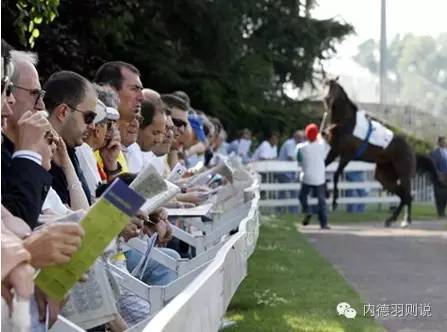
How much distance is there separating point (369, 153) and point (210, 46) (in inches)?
221

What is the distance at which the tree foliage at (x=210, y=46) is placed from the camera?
789 inches

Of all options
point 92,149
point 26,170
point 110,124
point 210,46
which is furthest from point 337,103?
point 26,170

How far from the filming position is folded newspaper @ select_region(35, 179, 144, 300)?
3773 mm

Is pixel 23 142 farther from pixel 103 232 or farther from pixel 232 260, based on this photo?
pixel 232 260

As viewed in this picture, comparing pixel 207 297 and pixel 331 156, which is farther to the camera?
pixel 331 156

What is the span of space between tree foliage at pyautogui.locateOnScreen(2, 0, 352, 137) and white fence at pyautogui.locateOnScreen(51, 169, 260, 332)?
5.94 meters

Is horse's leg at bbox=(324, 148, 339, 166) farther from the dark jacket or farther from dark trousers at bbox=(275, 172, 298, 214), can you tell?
the dark jacket

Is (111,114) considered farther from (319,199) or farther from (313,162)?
(313,162)

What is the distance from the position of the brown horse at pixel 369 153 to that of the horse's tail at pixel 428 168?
2.52 ft

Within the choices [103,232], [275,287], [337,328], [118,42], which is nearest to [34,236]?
[103,232]

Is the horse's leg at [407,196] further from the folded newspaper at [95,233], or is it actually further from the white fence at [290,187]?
the folded newspaper at [95,233]

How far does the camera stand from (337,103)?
26.4m

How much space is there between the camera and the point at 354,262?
15.4 m

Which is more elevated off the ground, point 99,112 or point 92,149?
point 99,112
